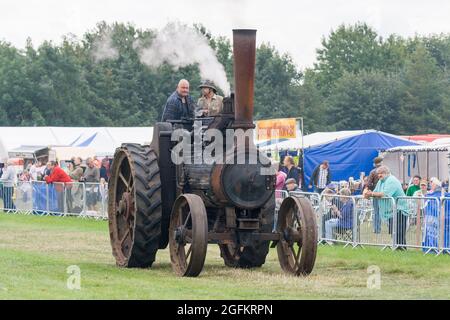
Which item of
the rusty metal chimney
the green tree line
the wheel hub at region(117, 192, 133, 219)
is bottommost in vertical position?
the wheel hub at region(117, 192, 133, 219)

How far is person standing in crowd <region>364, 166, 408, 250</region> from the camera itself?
62.1ft

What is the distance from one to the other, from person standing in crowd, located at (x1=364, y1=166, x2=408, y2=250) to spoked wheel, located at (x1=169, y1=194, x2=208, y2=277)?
4.82 metres

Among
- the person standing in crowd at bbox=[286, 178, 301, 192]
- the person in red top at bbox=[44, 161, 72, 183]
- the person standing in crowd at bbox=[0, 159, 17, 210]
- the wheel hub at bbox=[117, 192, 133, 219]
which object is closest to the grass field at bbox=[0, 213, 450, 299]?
the wheel hub at bbox=[117, 192, 133, 219]

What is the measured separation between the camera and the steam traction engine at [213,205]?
14.5m

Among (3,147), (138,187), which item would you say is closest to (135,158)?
(138,187)

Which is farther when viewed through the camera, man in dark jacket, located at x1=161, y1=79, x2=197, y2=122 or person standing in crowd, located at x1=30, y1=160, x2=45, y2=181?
person standing in crowd, located at x1=30, y1=160, x2=45, y2=181

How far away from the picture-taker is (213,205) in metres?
15.3

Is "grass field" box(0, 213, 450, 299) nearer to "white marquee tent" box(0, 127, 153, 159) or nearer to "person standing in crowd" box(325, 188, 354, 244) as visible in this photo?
"person standing in crowd" box(325, 188, 354, 244)

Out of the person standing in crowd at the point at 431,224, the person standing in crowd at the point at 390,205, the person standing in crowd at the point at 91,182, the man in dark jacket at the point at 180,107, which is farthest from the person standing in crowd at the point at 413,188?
the person standing in crowd at the point at 91,182

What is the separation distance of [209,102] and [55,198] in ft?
52.5

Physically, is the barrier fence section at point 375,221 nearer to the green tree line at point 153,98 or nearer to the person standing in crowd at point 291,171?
the person standing in crowd at point 291,171

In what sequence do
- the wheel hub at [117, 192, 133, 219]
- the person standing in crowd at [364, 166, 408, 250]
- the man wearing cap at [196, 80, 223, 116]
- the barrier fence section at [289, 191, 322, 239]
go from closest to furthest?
the man wearing cap at [196, 80, 223, 116]
the wheel hub at [117, 192, 133, 219]
the person standing in crowd at [364, 166, 408, 250]
the barrier fence section at [289, 191, 322, 239]

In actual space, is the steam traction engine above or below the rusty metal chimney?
below

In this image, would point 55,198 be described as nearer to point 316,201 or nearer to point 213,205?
point 316,201
